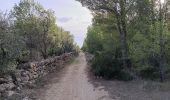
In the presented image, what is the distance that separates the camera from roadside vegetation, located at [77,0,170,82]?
894 inches

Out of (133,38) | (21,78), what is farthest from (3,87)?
(133,38)

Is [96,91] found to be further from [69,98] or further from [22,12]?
[22,12]

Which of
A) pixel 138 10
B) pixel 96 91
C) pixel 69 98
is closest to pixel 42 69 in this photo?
pixel 138 10

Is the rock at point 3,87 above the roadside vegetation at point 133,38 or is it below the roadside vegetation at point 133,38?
below

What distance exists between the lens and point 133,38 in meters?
26.8

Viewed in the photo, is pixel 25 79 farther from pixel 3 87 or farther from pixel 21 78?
pixel 3 87

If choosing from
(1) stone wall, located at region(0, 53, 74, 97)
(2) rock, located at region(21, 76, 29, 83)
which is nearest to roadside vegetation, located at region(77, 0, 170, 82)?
(1) stone wall, located at region(0, 53, 74, 97)

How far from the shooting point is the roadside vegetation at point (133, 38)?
22.7 meters

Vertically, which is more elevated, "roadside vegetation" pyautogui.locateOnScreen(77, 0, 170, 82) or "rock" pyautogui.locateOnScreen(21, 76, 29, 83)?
"roadside vegetation" pyautogui.locateOnScreen(77, 0, 170, 82)

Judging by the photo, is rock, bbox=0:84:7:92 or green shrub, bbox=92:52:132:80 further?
green shrub, bbox=92:52:132:80

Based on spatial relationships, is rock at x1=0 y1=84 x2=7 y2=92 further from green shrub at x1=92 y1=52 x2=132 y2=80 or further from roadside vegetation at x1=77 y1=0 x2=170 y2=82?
green shrub at x1=92 y1=52 x2=132 y2=80

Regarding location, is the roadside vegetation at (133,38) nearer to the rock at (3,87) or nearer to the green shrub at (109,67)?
the green shrub at (109,67)

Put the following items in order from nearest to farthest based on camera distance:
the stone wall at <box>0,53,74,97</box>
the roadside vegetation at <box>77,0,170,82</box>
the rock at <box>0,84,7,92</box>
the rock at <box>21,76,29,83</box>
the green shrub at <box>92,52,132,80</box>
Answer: the rock at <box>0,84,7,92</box>, the stone wall at <box>0,53,74,97</box>, the rock at <box>21,76,29,83</box>, the roadside vegetation at <box>77,0,170,82</box>, the green shrub at <box>92,52,132,80</box>

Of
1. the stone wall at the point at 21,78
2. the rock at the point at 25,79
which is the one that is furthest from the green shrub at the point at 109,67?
the rock at the point at 25,79
